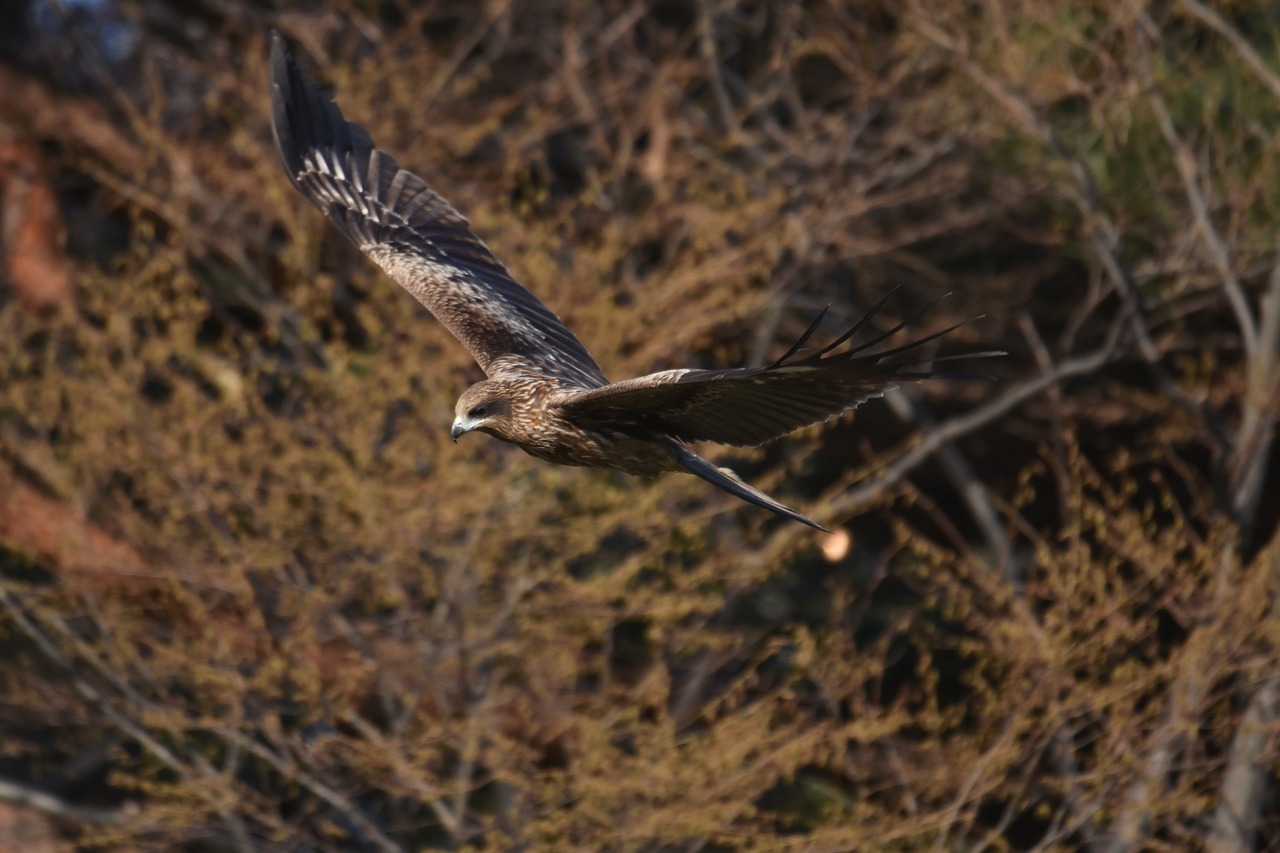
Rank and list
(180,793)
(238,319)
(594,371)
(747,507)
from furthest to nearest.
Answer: (238,319) < (747,507) < (180,793) < (594,371)

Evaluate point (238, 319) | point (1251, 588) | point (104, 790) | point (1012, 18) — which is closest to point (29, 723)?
point (104, 790)

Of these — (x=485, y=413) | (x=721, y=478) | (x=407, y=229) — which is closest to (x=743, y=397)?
(x=721, y=478)

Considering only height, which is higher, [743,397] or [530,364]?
[530,364]

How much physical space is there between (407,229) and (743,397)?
2.80 meters

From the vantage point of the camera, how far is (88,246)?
45.3 ft

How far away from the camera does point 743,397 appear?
471 centimetres

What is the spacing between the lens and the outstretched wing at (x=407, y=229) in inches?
253

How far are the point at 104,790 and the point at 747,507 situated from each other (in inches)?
204

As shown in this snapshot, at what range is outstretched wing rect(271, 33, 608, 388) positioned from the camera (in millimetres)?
6438

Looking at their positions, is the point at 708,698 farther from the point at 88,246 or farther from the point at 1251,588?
the point at 88,246

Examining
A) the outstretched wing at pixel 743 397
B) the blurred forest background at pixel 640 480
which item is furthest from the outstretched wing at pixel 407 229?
the blurred forest background at pixel 640 480

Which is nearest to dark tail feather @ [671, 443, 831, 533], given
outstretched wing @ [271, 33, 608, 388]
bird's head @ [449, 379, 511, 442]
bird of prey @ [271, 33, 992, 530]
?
bird of prey @ [271, 33, 992, 530]

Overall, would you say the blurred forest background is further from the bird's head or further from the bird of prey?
the bird's head

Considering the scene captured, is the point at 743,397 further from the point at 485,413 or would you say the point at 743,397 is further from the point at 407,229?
the point at 407,229
